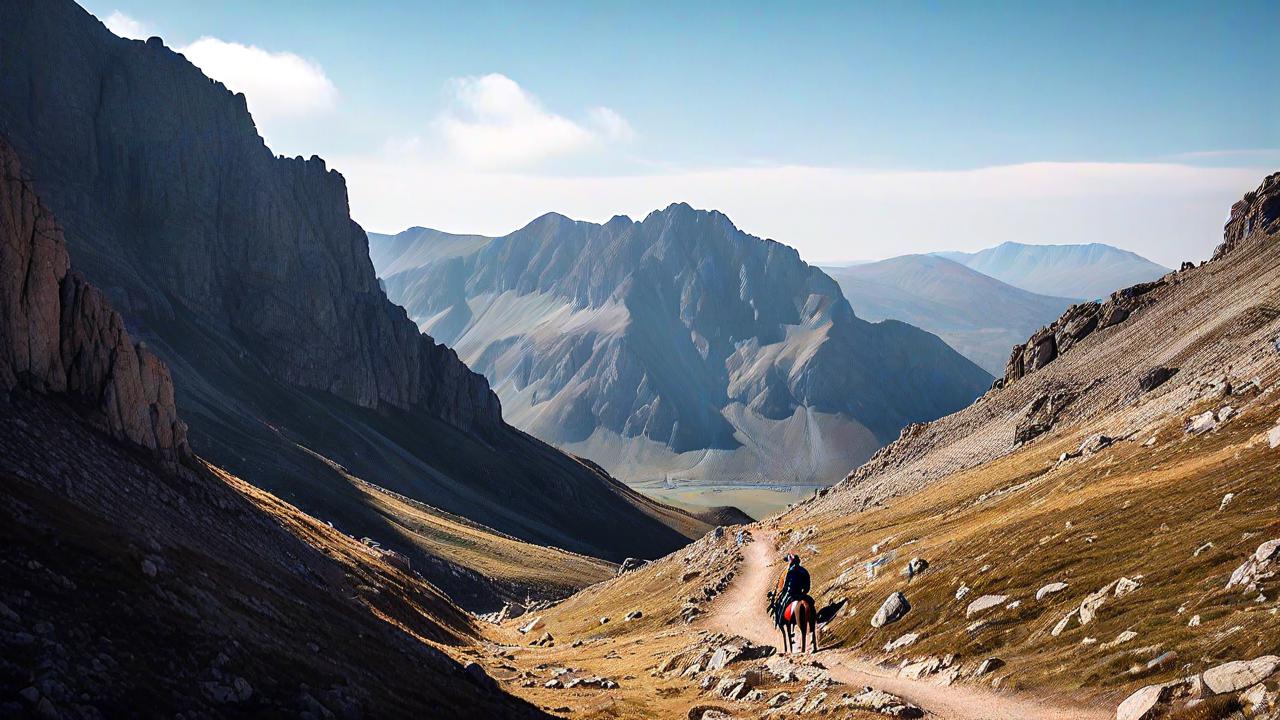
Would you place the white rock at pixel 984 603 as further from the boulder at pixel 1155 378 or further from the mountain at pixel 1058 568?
the boulder at pixel 1155 378

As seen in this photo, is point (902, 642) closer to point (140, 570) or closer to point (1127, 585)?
point (1127, 585)

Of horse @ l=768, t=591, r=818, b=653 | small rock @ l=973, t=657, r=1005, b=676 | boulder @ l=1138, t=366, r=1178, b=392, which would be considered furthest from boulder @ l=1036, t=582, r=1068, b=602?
boulder @ l=1138, t=366, r=1178, b=392

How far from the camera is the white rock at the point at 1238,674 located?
76.3ft

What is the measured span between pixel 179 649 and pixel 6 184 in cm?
3633

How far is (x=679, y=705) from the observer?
42.2 m

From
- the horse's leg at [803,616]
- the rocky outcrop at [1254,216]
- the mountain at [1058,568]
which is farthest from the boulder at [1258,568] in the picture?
the rocky outcrop at [1254,216]

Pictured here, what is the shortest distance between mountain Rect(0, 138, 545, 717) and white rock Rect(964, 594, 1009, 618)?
763 inches

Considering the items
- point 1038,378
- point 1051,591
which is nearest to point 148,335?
point 1038,378

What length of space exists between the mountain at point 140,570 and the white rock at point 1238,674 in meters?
24.5

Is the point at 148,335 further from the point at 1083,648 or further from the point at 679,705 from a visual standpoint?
the point at 1083,648

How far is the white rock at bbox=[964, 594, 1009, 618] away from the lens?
131 feet

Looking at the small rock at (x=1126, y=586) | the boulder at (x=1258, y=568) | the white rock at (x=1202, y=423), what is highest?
the white rock at (x=1202, y=423)

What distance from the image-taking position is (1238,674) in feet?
77.8

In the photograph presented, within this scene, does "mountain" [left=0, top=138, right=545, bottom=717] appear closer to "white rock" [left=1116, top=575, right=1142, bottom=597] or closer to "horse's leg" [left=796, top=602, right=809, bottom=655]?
"horse's leg" [left=796, top=602, right=809, bottom=655]
